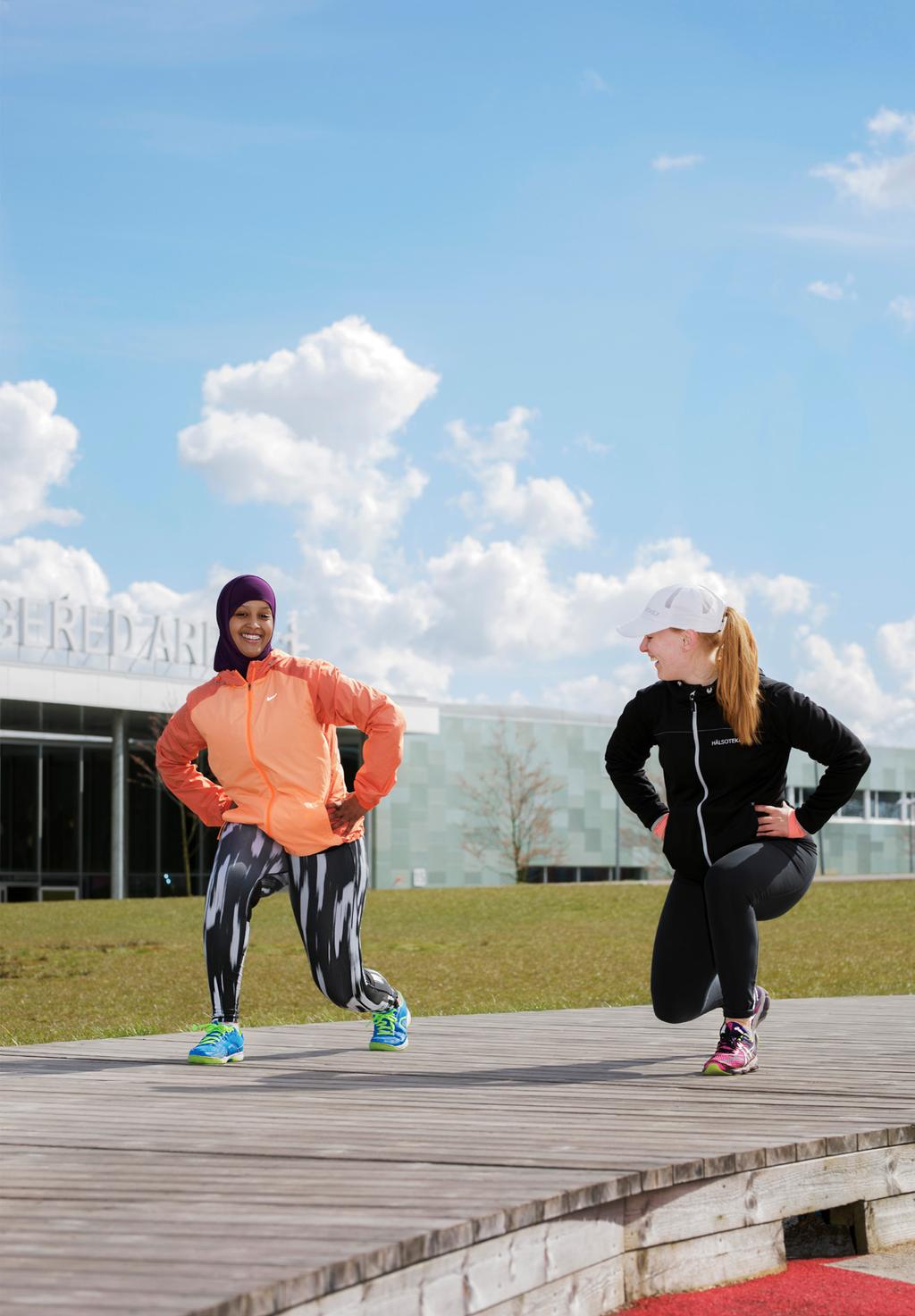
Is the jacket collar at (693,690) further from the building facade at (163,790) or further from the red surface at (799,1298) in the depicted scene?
the building facade at (163,790)

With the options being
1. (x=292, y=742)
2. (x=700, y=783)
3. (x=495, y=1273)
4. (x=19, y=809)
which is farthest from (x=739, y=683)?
(x=19, y=809)

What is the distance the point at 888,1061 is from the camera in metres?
6.34

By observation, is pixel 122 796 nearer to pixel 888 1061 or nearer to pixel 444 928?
pixel 444 928

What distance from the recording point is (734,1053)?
19.5 feet

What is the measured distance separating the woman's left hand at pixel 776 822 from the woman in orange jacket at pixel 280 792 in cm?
153

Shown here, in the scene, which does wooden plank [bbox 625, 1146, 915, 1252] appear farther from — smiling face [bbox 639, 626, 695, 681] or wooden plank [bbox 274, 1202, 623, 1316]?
smiling face [bbox 639, 626, 695, 681]

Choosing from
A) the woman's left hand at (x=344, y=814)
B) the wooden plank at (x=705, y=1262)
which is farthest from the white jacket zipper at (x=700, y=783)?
the wooden plank at (x=705, y=1262)

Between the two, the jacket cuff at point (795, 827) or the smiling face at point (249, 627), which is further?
the smiling face at point (249, 627)

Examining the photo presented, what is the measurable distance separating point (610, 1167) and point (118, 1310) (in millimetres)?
1526

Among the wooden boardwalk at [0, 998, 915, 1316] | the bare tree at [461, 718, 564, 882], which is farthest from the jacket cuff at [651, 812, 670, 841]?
the bare tree at [461, 718, 564, 882]

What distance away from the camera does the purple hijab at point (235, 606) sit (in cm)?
636

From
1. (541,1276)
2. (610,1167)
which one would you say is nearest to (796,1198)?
(610,1167)

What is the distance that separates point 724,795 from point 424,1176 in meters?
2.64

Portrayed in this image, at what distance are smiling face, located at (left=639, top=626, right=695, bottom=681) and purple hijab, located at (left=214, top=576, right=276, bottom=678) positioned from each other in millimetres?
1616
